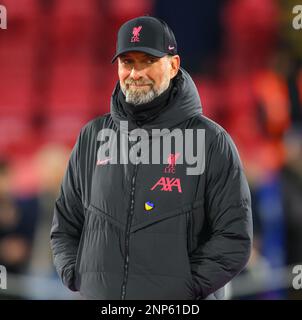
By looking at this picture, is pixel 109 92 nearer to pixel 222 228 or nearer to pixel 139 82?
pixel 139 82

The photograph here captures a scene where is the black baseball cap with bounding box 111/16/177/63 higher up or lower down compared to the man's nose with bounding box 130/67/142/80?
higher up

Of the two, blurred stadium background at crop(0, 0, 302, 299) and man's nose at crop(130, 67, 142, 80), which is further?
blurred stadium background at crop(0, 0, 302, 299)

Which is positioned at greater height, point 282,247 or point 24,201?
point 24,201

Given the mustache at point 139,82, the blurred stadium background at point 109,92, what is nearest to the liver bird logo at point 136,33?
the mustache at point 139,82

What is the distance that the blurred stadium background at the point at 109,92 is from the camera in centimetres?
288

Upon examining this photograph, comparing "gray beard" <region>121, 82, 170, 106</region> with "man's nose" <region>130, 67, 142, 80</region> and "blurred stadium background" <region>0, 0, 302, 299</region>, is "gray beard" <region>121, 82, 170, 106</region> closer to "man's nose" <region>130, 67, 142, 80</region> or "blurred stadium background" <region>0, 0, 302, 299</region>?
"man's nose" <region>130, 67, 142, 80</region>

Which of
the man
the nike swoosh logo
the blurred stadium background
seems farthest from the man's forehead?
the blurred stadium background

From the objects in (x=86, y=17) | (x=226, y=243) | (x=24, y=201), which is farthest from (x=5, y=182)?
(x=226, y=243)

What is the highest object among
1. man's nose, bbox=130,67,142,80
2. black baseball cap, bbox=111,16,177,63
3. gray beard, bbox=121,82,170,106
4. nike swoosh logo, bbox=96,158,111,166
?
black baseball cap, bbox=111,16,177,63

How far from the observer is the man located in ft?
5.33

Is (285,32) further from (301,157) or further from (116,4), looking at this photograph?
(116,4)

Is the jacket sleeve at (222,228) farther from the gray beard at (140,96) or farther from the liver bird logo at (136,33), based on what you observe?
Answer: the liver bird logo at (136,33)

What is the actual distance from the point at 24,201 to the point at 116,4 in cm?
105

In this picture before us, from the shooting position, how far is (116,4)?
9.80ft
